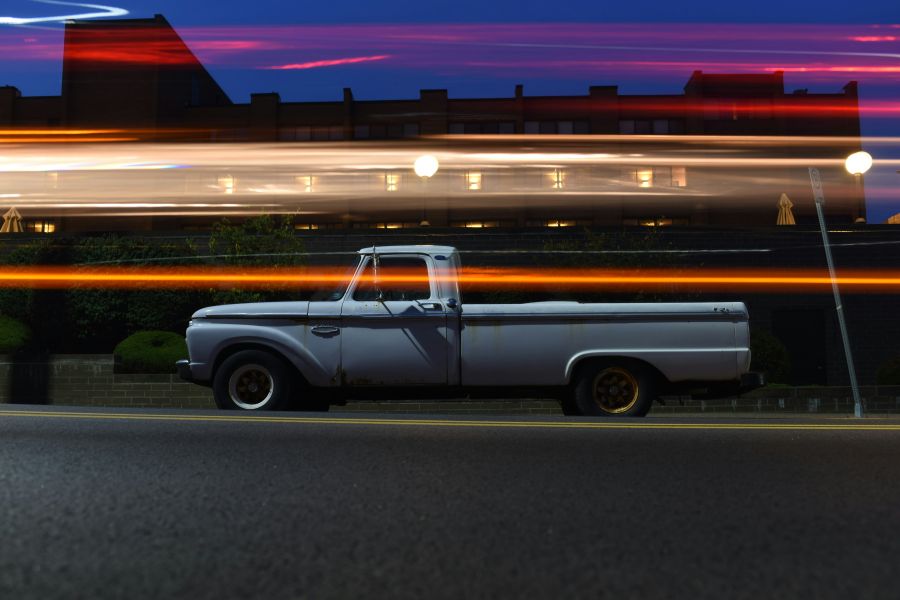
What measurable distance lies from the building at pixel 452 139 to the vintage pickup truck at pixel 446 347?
4140 centimetres

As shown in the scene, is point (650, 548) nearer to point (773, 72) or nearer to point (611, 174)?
point (611, 174)

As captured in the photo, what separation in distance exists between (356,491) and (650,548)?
71.6 inches

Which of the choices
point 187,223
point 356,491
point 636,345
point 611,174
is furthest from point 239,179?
point 356,491

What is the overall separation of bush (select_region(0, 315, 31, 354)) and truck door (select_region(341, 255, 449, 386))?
12.6m

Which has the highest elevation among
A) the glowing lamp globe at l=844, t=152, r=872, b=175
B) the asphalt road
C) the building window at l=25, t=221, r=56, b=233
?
the building window at l=25, t=221, r=56, b=233

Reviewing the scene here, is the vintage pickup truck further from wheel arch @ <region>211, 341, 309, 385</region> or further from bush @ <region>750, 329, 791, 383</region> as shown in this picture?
bush @ <region>750, 329, 791, 383</region>

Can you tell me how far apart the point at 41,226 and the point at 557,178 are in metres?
33.0

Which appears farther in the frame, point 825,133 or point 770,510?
point 825,133

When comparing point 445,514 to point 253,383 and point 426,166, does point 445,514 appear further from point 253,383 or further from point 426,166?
point 426,166

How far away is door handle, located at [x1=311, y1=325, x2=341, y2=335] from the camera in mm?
10680

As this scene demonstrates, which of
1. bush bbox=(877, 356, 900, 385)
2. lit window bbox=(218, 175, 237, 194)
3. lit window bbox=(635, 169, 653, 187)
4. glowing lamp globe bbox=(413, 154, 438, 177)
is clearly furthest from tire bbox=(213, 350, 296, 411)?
lit window bbox=(635, 169, 653, 187)

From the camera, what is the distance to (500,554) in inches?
138

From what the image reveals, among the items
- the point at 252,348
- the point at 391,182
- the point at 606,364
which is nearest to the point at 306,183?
the point at 391,182

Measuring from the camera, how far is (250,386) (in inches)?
424
